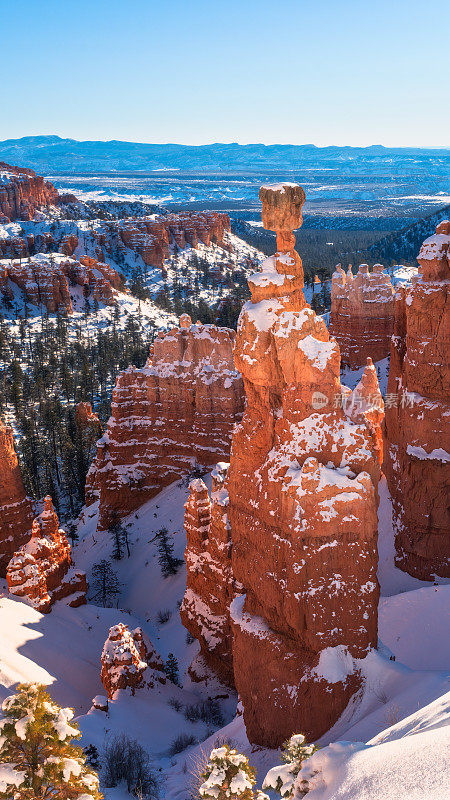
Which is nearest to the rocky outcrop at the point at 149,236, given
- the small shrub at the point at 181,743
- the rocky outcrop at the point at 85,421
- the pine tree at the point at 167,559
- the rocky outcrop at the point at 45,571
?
the rocky outcrop at the point at 85,421

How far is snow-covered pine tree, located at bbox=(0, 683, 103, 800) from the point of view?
502cm

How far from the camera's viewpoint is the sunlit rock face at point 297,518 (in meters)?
8.27

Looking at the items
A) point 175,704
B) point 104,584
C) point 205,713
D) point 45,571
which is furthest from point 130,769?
point 104,584

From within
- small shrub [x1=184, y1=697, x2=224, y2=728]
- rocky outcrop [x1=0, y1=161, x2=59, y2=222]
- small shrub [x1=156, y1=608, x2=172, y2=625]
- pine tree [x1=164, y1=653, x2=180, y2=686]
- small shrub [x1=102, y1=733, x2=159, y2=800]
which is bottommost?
small shrub [x1=156, y1=608, x2=172, y2=625]

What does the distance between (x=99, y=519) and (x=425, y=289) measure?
61.5 ft

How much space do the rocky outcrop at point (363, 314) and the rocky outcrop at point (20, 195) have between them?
9679cm

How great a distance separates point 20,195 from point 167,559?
119 meters

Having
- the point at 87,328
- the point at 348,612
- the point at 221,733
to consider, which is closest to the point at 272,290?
the point at 348,612

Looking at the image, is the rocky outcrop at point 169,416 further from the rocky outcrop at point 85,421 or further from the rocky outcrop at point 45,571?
the rocky outcrop at point 85,421

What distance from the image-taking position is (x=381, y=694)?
27.1 ft

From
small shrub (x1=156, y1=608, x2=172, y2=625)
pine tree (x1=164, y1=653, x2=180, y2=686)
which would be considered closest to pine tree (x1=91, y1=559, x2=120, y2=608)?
small shrub (x1=156, y1=608, x2=172, y2=625)

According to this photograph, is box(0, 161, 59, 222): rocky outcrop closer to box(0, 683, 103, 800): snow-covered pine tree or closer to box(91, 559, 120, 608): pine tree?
box(91, 559, 120, 608): pine tree

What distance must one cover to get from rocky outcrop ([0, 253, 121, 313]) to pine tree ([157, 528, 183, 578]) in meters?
63.5

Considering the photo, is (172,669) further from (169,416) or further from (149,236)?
(149,236)
